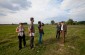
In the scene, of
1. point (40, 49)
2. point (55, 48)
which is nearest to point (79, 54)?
point (55, 48)

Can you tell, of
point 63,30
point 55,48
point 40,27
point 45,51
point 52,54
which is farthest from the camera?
point 63,30

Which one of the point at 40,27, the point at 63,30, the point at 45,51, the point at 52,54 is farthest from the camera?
the point at 63,30

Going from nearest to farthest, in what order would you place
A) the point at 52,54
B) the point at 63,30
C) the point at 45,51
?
the point at 52,54 → the point at 45,51 → the point at 63,30

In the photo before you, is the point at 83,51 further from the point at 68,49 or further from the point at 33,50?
the point at 33,50

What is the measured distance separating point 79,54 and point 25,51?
14.9 feet

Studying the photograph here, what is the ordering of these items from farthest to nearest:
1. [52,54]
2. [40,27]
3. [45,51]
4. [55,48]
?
[40,27] → [55,48] → [45,51] → [52,54]

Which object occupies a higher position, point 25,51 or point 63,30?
point 63,30

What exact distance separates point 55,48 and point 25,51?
2786mm

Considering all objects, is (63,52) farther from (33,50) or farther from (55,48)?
(33,50)

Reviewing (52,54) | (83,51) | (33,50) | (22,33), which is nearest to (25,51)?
(33,50)

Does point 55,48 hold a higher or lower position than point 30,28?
lower

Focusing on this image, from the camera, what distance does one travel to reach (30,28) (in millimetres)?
10977

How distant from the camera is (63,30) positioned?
13.3m

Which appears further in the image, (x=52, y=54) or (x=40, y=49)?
(x=40, y=49)
